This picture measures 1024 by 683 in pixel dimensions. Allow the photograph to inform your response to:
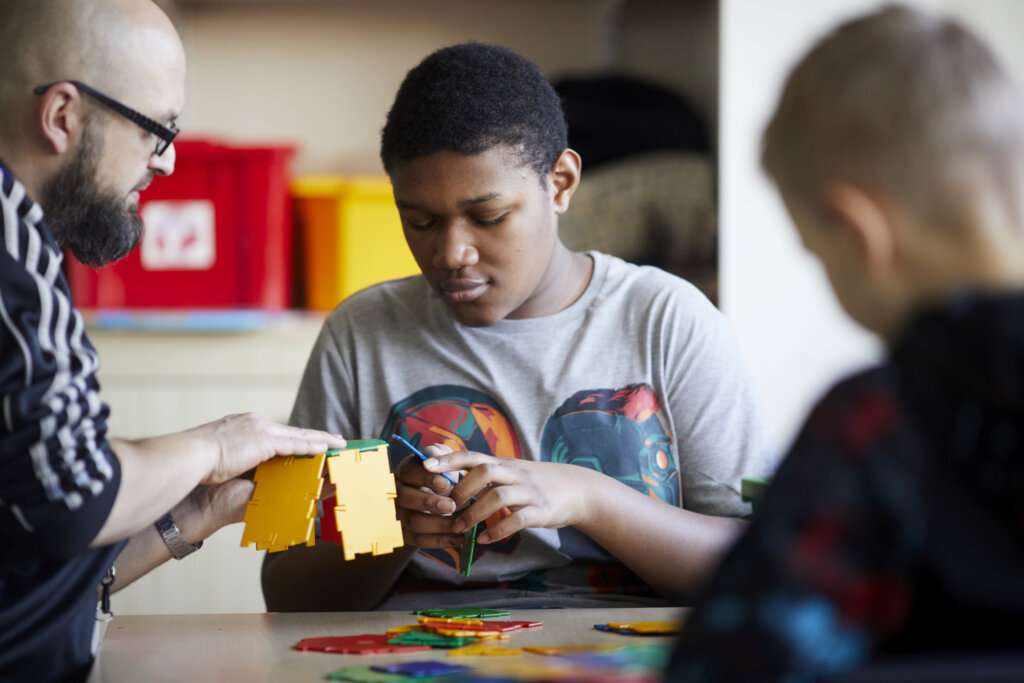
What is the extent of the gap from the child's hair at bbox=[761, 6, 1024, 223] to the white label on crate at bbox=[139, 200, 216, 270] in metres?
1.90

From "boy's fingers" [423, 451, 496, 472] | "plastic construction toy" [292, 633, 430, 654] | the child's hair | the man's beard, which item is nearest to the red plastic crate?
the man's beard

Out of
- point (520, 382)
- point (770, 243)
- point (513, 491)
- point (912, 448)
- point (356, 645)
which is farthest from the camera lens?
point (770, 243)

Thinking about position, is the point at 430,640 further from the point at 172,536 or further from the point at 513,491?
the point at 172,536

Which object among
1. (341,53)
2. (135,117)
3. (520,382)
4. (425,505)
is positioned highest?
(341,53)

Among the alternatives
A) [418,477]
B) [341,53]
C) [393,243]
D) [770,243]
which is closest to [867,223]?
[418,477]

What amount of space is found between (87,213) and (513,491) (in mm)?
516

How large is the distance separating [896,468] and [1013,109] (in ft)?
0.83

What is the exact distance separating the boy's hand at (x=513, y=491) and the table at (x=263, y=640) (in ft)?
0.34

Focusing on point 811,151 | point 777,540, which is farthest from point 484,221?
point 777,540

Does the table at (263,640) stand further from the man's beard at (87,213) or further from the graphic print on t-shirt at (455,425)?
the man's beard at (87,213)

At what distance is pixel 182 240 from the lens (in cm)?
237

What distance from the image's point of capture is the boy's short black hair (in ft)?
3.83

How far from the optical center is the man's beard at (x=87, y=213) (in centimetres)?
98

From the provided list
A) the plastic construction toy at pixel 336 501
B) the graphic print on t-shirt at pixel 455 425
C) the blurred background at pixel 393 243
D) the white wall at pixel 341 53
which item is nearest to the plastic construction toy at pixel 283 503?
the plastic construction toy at pixel 336 501
